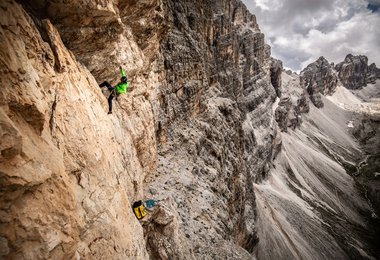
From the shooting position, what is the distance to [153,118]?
74.0 ft

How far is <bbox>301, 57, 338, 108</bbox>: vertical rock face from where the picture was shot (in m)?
174

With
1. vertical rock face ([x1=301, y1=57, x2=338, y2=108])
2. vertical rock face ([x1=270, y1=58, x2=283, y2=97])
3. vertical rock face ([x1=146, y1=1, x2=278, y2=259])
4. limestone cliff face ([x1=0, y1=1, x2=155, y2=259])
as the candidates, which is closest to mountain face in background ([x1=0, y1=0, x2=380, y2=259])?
limestone cliff face ([x1=0, y1=1, x2=155, y2=259])

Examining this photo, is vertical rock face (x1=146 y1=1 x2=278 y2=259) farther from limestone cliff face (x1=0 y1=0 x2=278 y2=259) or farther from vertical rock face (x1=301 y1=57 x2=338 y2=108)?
vertical rock face (x1=301 y1=57 x2=338 y2=108)

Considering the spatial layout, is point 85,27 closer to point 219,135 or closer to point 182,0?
point 219,135

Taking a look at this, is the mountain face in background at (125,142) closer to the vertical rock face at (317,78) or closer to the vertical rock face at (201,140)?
the vertical rock face at (201,140)

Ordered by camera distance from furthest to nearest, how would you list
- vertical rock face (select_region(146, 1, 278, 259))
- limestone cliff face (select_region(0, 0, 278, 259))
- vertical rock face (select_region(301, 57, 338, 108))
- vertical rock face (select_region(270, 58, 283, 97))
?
vertical rock face (select_region(301, 57, 338, 108))
vertical rock face (select_region(270, 58, 283, 97))
vertical rock face (select_region(146, 1, 278, 259))
limestone cliff face (select_region(0, 0, 278, 259))

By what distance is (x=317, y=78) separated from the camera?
186625 mm

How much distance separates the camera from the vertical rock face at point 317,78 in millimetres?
173875

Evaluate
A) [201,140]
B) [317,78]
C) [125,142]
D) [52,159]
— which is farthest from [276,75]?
[52,159]

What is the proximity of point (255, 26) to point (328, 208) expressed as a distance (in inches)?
3089

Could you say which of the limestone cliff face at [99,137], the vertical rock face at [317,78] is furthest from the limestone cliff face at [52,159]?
the vertical rock face at [317,78]

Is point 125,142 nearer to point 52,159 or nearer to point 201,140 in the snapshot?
point 52,159

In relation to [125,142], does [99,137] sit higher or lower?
lower

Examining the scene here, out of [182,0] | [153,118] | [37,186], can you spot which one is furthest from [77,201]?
[182,0]
